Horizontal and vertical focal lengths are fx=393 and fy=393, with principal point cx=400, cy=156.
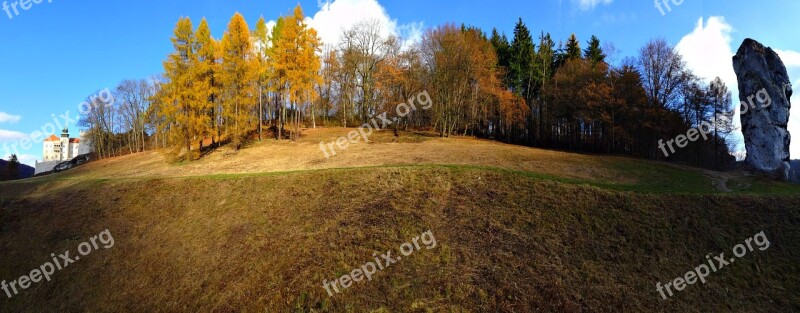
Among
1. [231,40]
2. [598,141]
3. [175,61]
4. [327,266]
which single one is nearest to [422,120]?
[598,141]

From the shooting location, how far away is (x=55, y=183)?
88.2 ft

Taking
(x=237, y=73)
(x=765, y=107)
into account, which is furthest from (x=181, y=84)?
(x=765, y=107)

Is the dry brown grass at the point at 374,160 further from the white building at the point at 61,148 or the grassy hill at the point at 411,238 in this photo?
the white building at the point at 61,148

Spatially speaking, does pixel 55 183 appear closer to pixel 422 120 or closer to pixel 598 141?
pixel 422 120

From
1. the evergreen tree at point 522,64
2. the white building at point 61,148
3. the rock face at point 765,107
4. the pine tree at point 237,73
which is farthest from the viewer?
the white building at point 61,148

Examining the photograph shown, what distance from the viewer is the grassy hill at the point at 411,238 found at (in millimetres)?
10109

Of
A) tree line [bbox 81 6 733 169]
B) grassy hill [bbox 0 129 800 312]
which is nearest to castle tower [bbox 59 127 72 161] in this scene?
tree line [bbox 81 6 733 169]

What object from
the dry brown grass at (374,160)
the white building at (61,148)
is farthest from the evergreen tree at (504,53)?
the white building at (61,148)

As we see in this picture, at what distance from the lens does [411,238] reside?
12516mm

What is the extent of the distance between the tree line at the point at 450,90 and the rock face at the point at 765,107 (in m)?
8.95

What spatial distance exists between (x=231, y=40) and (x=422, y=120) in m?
25.5

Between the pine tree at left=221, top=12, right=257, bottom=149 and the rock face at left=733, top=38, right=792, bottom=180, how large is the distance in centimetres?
3575

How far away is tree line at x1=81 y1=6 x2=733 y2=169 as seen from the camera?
102 ft

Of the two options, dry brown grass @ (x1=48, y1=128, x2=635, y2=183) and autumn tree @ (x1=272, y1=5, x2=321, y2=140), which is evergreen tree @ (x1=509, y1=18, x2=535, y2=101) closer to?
dry brown grass @ (x1=48, y1=128, x2=635, y2=183)
